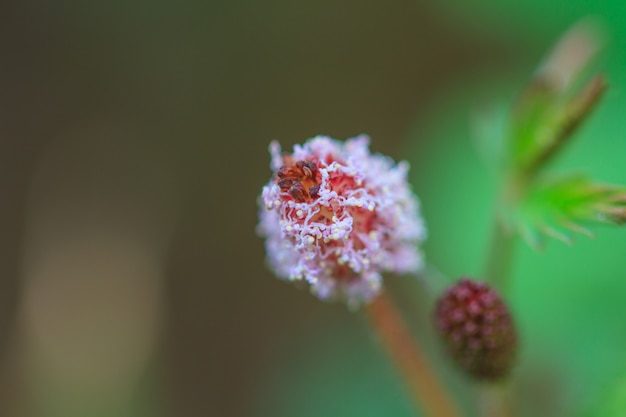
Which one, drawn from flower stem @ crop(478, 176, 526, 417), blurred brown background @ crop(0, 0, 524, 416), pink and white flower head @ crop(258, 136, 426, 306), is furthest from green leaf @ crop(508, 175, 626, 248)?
blurred brown background @ crop(0, 0, 524, 416)

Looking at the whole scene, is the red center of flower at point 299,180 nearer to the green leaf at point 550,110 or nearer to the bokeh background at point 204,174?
the green leaf at point 550,110

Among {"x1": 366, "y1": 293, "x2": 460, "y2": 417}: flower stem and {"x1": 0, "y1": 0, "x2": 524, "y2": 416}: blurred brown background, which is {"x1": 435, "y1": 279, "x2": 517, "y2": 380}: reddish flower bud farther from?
{"x1": 0, "y1": 0, "x2": 524, "y2": 416}: blurred brown background

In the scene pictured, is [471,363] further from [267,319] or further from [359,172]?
[267,319]

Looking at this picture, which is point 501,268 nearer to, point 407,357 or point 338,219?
point 407,357

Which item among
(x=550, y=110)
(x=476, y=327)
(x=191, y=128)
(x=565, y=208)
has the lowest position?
(x=476, y=327)

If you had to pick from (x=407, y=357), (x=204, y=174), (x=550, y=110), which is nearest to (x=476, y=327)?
(x=407, y=357)
